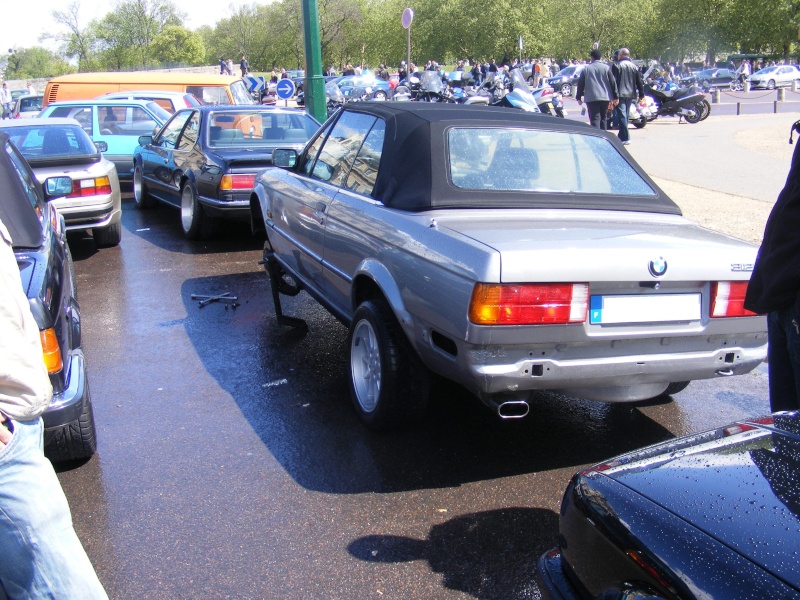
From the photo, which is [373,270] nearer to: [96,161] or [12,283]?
[12,283]

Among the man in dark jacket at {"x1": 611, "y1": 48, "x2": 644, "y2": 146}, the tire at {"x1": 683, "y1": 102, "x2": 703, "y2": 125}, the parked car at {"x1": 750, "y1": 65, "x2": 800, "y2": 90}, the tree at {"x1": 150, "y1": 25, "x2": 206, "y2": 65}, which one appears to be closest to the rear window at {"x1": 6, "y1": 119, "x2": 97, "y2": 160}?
the man in dark jacket at {"x1": 611, "y1": 48, "x2": 644, "y2": 146}

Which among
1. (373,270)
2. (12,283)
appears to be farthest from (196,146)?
(12,283)

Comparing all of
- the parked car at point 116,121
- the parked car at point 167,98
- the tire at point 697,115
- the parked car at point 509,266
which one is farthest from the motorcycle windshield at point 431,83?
the parked car at point 509,266

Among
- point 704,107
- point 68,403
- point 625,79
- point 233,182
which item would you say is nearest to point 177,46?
point 704,107

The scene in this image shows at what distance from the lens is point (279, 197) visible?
6.17 meters

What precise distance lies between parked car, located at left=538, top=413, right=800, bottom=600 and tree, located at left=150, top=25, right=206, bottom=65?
253 feet

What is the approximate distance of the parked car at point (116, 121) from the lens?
1316 cm

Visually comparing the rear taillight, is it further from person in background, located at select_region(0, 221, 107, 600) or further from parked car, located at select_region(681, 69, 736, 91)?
parked car, located at select_region(681, 69, 736, 91)

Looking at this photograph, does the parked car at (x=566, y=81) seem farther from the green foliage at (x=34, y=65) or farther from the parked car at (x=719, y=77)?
the green foliage at (x=34, y=65)

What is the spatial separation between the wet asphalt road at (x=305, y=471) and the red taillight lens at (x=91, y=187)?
2.83 m

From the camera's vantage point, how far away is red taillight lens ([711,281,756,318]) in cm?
367

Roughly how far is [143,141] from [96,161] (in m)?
2.28

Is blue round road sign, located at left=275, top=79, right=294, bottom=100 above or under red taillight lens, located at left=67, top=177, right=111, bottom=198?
above

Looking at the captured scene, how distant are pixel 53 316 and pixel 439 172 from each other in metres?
2.04
